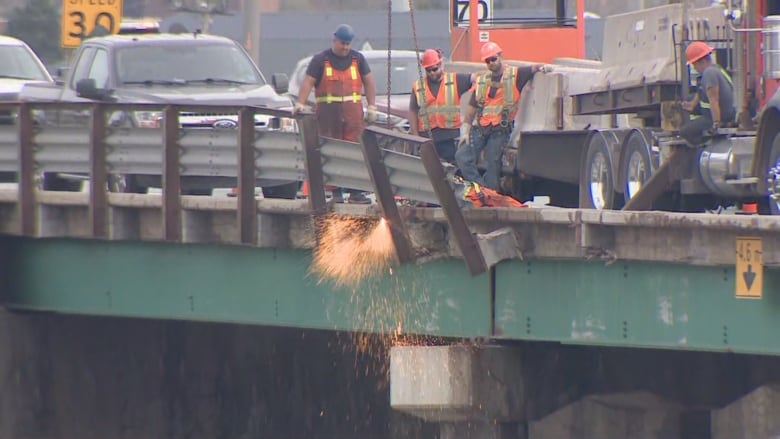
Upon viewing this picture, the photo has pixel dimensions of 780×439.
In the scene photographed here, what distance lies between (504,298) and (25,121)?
181 inches

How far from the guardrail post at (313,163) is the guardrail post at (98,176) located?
7.26 ft

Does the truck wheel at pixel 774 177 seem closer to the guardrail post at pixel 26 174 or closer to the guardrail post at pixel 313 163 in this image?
the guardrail post at pixel 313 163

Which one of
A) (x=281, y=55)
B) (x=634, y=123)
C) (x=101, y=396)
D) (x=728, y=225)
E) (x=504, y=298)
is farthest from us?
(x=281, y=55)

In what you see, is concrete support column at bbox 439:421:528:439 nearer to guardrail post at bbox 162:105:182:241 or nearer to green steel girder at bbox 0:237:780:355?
green steel girder at bbox 0:237:780:355

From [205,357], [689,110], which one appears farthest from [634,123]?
[205,357]

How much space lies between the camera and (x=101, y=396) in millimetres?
19203

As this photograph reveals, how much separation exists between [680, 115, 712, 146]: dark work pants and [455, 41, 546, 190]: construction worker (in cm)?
272

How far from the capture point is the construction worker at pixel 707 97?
13.1 m

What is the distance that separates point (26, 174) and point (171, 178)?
1.56 metres

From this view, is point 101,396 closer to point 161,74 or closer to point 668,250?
point 161,74

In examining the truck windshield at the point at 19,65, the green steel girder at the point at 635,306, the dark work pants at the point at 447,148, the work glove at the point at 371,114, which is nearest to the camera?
the green steel girder at the point at 635,306

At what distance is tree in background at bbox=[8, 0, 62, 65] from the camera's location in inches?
2060

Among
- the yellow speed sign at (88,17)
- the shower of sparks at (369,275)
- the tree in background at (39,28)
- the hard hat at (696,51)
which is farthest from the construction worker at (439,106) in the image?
the tree in background at (39,28)

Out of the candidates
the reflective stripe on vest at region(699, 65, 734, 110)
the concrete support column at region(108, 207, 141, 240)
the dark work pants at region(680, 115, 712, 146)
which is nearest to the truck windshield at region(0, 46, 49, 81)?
the concrete support column at region(108, 207, 141, 240)
